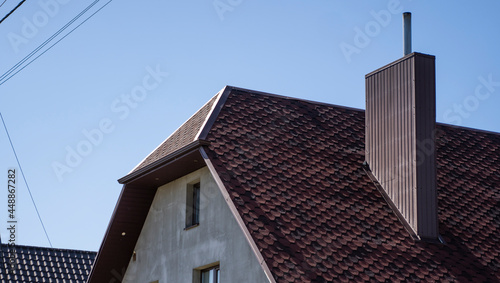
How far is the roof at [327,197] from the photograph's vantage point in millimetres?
16828

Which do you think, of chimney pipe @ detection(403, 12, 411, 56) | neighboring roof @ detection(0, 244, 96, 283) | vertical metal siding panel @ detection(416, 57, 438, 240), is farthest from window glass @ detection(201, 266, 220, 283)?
neighboring roof @ detection(0, 244, 96, 283)

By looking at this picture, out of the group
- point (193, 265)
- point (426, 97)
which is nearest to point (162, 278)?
point (193, 265)

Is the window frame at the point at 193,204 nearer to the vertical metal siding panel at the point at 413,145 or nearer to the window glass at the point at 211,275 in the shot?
the window glass at the point at 211,275

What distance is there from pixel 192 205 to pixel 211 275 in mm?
1894

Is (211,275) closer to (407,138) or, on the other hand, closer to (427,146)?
(407,138)

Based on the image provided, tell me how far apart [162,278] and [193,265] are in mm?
1432

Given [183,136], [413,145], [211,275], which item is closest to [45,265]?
[183,136]

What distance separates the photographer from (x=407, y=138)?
19344 millimetres

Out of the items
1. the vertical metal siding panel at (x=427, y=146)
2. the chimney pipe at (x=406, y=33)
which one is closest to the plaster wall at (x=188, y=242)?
the vertical metal siding panel at (x=427, y=146)

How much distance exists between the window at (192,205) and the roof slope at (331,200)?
5.70 feet

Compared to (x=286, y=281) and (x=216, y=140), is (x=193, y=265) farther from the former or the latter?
(x=286, y=281)

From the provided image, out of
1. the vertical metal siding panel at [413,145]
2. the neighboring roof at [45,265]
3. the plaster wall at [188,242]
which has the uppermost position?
the vertical metal siding panel at [413,145]

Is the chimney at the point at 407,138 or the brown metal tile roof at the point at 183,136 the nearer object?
the chimney at the point at 407,138

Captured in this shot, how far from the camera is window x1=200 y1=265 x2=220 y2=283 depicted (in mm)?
18812
